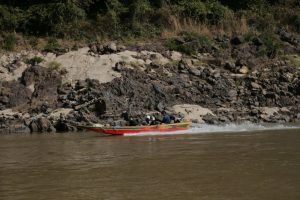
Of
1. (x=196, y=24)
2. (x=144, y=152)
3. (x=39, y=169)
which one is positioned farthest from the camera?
(x=196, y=24)

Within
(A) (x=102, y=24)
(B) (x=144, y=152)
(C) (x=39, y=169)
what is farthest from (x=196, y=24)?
(C) (x=39, y=169)

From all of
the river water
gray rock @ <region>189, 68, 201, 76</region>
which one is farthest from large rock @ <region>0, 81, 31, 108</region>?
gray rock @ <region>189, 68, 201, 76</region>

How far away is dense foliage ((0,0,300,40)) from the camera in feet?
116

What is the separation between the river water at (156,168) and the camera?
10.7m

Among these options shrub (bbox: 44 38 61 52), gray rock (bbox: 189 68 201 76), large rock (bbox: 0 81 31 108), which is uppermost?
shrub (bbox: 44 38 61 52)

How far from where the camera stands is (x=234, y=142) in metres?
19.6

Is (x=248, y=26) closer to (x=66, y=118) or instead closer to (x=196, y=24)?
(x=196, y=24)

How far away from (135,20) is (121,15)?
107cm

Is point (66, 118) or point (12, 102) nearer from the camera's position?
point (66, 118)

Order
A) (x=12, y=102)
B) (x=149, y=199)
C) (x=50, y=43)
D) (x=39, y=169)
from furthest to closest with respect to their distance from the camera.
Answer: (x=50, y=43) < (x=12, y=102) < (x=39, y=169) < (x=149, y=199)

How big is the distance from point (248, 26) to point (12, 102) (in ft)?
55.7

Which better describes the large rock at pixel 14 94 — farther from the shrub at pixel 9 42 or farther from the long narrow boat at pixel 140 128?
the long narrow boat at pixel 140 128

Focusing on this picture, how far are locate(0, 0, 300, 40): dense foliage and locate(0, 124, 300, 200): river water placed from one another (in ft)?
48.4

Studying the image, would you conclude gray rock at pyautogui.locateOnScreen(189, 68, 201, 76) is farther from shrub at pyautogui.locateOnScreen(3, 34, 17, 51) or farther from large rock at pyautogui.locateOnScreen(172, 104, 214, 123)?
shrub at pyautogui.locateOnScreen(3, 34, 17, 51)
